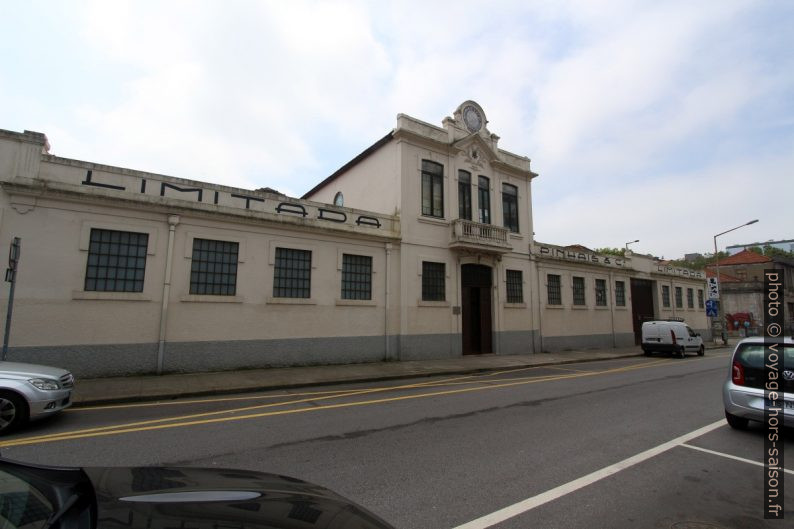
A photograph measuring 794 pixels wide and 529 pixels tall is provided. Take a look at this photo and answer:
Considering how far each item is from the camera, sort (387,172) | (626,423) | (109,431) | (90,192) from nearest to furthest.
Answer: (109,431), (626,423), (90,192), (387,172)

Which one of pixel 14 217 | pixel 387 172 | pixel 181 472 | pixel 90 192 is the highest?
pixel 387 172

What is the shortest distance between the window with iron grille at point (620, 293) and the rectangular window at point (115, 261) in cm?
2720

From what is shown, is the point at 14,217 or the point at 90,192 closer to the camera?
the point at 14,217

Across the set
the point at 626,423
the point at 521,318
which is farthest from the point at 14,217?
the point at 521,318

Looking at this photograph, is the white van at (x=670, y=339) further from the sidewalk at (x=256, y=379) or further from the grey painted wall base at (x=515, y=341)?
the sidewalk at (x=256, y=379)

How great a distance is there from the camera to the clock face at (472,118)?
19.9m

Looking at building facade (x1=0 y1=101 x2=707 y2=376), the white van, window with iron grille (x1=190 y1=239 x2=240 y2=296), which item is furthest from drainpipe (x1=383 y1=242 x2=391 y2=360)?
the white van

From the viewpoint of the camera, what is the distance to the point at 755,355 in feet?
21.2

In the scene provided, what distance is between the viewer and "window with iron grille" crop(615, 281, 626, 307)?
1065 inches

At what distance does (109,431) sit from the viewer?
254 inches

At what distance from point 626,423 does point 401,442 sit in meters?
4.14

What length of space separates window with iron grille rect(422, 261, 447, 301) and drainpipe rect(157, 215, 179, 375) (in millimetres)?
9720

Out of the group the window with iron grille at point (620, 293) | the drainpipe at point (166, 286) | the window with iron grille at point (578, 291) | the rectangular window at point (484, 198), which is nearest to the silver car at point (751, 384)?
the drainpipe at point (166, 286)

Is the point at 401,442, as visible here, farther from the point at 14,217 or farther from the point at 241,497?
the point at 14,217
